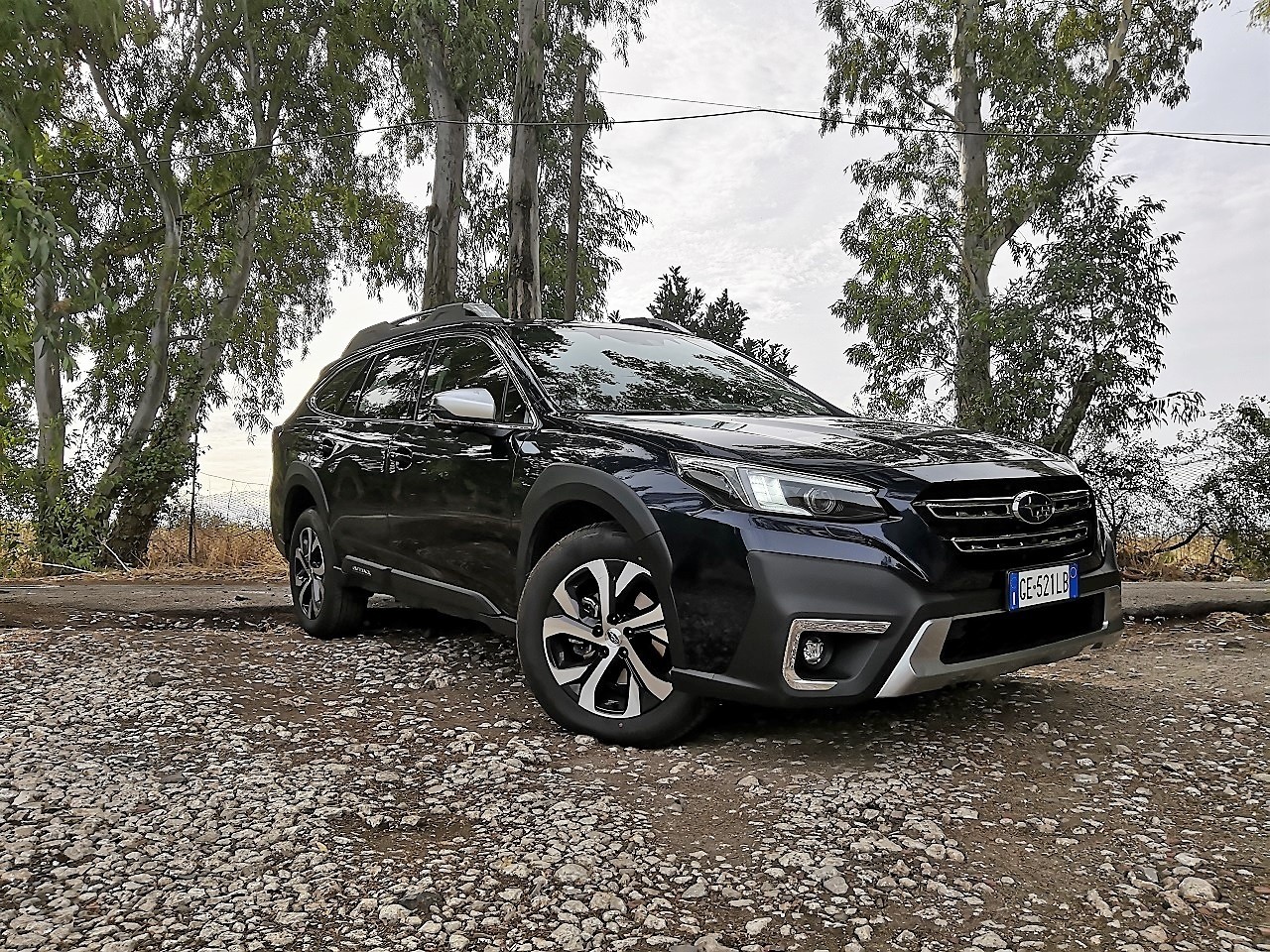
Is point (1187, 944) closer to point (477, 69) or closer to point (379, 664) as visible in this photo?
point (379, 664)

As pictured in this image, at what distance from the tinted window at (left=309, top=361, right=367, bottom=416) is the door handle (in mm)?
870

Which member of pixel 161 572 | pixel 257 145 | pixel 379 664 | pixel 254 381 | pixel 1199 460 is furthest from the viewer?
pixel 254 381

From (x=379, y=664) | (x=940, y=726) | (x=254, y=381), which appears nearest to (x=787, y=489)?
(x=940, y=726)

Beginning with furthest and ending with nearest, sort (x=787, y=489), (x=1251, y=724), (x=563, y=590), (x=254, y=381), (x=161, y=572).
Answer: (x=254, y=381)
(x=161, y=572)
(x=1251, y=724)
(x=563, y=590)
(x=787, y=489)

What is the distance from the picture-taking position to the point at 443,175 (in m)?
14.9

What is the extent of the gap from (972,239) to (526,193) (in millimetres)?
7355

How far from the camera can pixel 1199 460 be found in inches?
410

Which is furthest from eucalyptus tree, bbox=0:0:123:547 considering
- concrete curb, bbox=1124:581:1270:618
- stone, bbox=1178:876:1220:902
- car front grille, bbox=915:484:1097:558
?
concrete curb, bbox=1124:581:1270:618

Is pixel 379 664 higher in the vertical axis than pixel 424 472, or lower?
lower

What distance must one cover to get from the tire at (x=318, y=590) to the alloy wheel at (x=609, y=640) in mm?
2363

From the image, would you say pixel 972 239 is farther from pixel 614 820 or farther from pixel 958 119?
pixel 614 820

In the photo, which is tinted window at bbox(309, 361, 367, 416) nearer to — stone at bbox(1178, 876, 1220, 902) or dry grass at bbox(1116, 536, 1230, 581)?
stone at bbox(1178, 876, 1220, 902)

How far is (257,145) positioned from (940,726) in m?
17.8

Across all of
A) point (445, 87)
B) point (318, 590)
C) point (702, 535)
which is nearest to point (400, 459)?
point (318, 590)
